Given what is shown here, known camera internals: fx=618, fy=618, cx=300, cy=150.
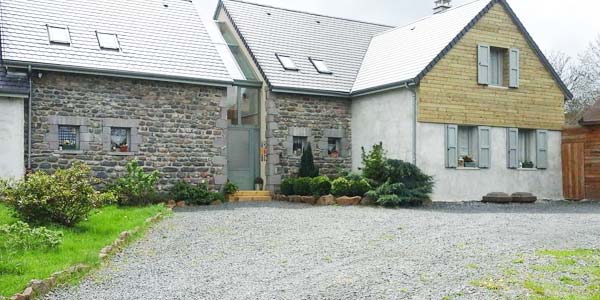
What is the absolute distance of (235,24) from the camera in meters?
22.1

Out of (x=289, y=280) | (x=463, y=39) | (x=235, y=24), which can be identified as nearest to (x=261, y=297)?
(x=289, y=280)

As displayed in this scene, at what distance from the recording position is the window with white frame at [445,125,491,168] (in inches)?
760

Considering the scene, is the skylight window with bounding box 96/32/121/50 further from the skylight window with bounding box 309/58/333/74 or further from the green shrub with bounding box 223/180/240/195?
the skylight window with bounding box 309/58/333/74

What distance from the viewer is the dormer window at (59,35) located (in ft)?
56.6

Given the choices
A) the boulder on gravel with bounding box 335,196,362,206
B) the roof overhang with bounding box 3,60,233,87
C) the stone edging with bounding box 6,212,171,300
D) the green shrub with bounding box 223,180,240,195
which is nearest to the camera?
the stone edging with bounding box 6,212,171,300

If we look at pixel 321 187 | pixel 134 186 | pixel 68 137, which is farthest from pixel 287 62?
pixel 68 137

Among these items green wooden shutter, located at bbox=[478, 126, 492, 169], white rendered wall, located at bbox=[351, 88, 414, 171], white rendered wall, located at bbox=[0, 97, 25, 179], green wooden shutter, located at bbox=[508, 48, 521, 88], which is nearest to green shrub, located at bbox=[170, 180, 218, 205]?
white rendered wall, located at bbox=[0, 97, 25, 179]

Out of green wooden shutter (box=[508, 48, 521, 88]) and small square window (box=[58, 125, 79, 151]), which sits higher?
green wooden shutter (box=[508, 48, 521, 88])

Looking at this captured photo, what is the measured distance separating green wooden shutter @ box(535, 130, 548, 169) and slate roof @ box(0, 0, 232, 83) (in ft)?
34.6

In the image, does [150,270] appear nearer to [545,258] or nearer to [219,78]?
[545,258]

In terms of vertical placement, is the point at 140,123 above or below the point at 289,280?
above

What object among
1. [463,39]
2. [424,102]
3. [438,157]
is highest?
[463,39]

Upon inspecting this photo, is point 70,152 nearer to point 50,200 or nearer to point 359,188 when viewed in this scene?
point 50,200

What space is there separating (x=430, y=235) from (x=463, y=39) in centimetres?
1035
